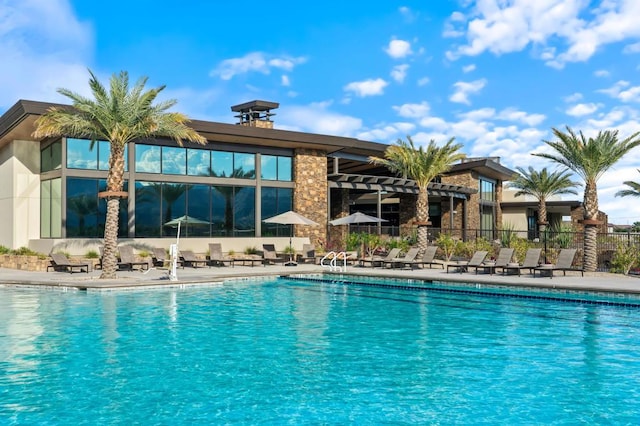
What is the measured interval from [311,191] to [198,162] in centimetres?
573

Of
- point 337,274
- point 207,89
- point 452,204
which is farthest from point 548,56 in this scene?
point 452,204

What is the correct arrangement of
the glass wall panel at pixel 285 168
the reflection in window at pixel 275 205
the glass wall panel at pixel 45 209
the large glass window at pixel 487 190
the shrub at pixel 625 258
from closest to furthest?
the shrub at pixel 625 258
the glass wall panel at pixel 45 209
the reflection in window at pixel 275 205
the glass wall panel at pixel 285 168
the large glass window at pixel 487 190

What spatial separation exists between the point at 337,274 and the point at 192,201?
7882mm

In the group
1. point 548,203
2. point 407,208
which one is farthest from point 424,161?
point 548,203

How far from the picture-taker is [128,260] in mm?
20812

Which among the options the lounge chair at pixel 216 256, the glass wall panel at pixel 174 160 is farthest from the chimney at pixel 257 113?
the lounge chair at pixel 216 256

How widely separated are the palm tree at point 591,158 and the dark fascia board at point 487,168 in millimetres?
13148

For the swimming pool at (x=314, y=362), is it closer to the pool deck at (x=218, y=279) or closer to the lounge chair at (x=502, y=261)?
the pool deck at (x=218, y=279)

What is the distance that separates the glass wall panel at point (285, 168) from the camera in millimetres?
27403

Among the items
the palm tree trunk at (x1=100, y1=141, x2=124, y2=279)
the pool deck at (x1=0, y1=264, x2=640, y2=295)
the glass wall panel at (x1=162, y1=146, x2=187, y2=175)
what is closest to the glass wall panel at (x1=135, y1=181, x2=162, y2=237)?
the glass wall panel at (x1=162, y1=146, x2=187, y2=175)

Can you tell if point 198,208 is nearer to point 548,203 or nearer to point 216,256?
point 216,256

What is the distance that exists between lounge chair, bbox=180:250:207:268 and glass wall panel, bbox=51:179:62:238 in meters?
4.62

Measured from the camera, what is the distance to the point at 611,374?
7785 millimetres

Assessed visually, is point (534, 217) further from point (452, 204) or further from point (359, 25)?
point (359, 25)
